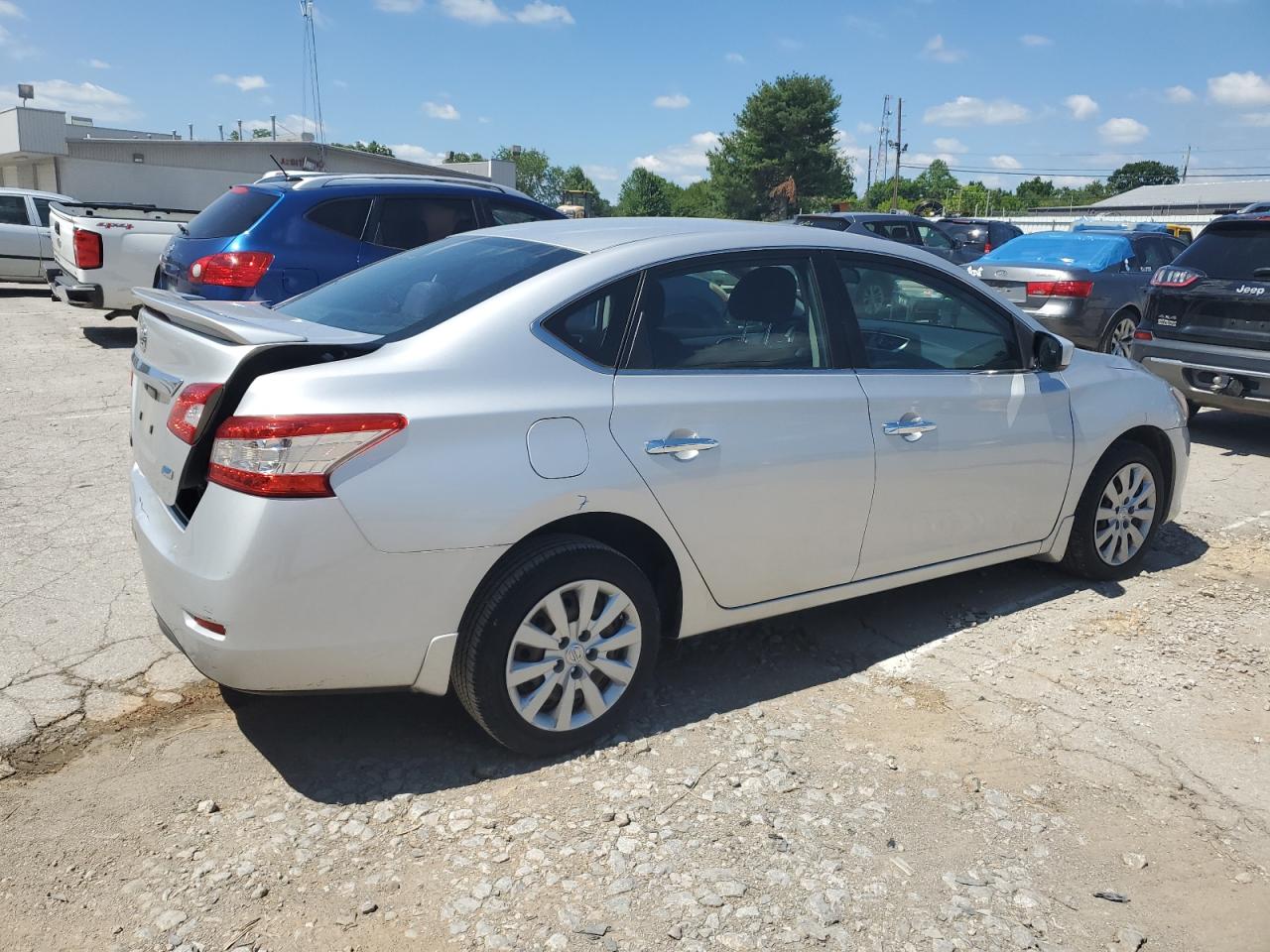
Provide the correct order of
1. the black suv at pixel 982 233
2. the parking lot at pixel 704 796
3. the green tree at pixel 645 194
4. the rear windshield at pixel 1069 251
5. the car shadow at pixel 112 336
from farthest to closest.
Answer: the green tree at pixel 645 194 → the black suv at pixel 982 233 → the car shadow at pixel 112 336 → the rear windshield at pixel 1069 251 → the parking lot at pixel 704 796

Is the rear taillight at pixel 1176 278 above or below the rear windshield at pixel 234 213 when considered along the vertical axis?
below

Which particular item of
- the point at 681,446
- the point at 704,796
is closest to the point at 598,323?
the point at 681,446

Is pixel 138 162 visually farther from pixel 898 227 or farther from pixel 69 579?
pixel 69 579

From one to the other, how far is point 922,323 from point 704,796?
2270 millimetres

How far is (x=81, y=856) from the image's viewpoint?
2842mm

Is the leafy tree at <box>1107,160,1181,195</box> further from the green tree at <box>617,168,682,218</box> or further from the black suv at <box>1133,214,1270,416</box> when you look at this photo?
the black suv at <box>1133,214,1270,416</box>

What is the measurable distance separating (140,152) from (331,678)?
132ft

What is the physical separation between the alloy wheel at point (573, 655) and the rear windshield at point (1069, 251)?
359 inches

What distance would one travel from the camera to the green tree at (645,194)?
378ft

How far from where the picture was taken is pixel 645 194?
→ 12362cm

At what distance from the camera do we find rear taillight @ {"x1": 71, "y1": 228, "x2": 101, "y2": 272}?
1152 cm

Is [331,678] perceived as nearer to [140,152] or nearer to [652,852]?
[652,852]

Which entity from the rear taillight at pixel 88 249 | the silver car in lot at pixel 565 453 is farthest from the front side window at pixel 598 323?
the rear taillight at pixel 88 249

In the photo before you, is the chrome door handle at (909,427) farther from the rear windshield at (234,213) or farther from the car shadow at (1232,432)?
the rear windshield at (234,213)
